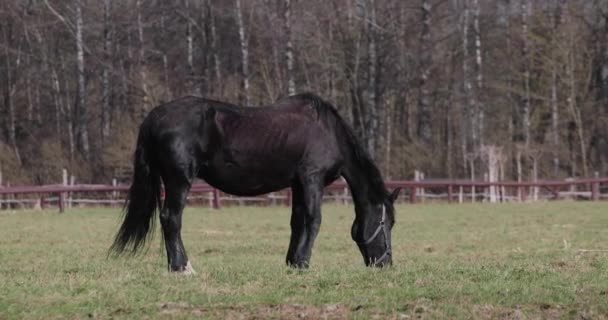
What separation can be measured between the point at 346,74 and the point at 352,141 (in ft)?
120

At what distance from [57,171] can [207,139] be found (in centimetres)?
3272

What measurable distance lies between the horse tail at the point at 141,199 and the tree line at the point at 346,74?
30.4 metres

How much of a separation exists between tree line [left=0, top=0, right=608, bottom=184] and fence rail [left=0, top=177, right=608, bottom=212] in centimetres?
216

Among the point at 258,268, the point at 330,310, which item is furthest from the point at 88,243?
the point at 330,310

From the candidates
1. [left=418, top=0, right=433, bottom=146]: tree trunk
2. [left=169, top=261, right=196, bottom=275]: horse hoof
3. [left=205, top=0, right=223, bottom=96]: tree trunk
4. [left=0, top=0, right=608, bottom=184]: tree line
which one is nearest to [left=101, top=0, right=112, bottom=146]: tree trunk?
[left=0, top=0, right=608, bottom=184]: tree line

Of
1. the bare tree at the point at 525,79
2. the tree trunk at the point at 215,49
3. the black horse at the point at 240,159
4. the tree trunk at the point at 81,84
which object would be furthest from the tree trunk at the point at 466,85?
the black horse at the point at 240,159

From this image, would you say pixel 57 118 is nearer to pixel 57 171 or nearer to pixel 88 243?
pixel 57 171

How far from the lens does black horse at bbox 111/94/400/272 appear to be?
11.0 metres

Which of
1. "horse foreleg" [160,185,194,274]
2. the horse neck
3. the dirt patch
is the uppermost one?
the horse neck

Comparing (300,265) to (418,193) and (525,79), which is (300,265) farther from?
(525,79)

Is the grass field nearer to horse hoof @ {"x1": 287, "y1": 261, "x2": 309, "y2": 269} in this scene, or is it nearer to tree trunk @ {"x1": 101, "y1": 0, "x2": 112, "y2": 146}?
horse hoof @ {"x1": 287, "y1": 261, "x2": 309, "y2": 269}

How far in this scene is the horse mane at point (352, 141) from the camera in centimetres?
1159

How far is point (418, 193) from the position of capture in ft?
134

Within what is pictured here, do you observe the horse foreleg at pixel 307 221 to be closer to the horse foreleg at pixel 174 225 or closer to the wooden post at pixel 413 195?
the horse foreleg at pixel 174 225
